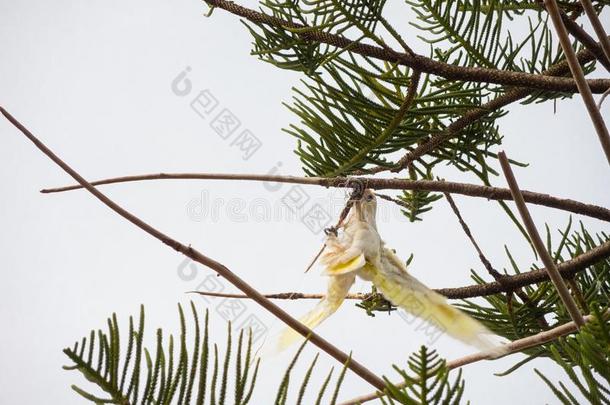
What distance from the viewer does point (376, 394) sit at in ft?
0.89

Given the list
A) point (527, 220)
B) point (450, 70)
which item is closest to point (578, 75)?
point (527, 220)

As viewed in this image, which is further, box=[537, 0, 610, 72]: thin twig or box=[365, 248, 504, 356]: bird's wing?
box=[537, 0, 610, 72]: thin twig

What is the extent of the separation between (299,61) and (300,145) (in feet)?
0.20

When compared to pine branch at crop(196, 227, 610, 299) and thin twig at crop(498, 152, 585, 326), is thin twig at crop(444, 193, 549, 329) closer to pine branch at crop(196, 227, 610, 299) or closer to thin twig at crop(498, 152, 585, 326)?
pine branch at crop(196, 227, 610, 299)

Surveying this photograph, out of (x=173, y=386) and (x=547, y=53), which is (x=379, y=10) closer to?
(x=547, y=53)

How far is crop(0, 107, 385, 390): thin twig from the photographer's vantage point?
243 millimetres

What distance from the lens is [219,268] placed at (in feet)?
0.83

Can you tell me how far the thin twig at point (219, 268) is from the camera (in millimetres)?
243

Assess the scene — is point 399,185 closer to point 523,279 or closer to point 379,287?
point 379,287

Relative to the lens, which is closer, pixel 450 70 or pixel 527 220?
pixel 527 220

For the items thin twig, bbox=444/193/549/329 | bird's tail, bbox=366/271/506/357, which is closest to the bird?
bird's tail, bbox=366/271/506/357

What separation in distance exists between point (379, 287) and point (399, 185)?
0.07 m

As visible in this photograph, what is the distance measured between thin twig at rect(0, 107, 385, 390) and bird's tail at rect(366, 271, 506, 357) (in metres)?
0.03

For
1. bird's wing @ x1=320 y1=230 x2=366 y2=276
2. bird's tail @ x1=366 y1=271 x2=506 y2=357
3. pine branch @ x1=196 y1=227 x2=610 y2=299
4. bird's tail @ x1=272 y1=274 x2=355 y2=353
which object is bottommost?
pine branch @ x1=196 y1=227 x2=610 y2=299
